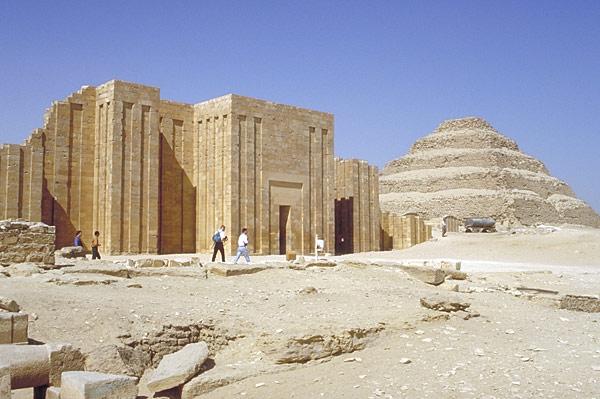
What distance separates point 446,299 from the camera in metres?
9.34

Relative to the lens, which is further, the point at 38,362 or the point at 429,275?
the point at 429,275

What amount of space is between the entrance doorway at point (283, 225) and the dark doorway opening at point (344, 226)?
5326 mm

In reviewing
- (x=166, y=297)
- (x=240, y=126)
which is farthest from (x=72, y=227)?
(x=166, y=297)

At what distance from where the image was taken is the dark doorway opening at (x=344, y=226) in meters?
33.1

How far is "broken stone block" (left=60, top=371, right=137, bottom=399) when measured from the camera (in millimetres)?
5633

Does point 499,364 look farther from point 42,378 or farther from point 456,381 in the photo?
point 42,378

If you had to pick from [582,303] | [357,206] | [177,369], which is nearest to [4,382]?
[177,369]

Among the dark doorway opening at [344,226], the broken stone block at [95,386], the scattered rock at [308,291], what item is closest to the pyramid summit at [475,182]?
the dark doorway opening at [344,226]

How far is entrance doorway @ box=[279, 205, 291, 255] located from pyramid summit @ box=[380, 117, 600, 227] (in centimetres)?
3765

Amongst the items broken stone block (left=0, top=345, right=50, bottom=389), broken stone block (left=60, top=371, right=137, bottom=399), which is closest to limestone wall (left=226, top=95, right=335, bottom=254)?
broken stone block (left=0, top=345, right=50, bottom=389)

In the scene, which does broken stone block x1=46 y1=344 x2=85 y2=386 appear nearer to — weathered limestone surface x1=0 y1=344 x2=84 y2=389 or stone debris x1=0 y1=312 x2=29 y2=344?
weathered limestone surface x1=0 y1=344 x2=84 y2=389

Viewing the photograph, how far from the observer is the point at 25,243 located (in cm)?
1304

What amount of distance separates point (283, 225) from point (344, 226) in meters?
6.42

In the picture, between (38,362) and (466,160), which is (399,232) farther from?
(466,160)
